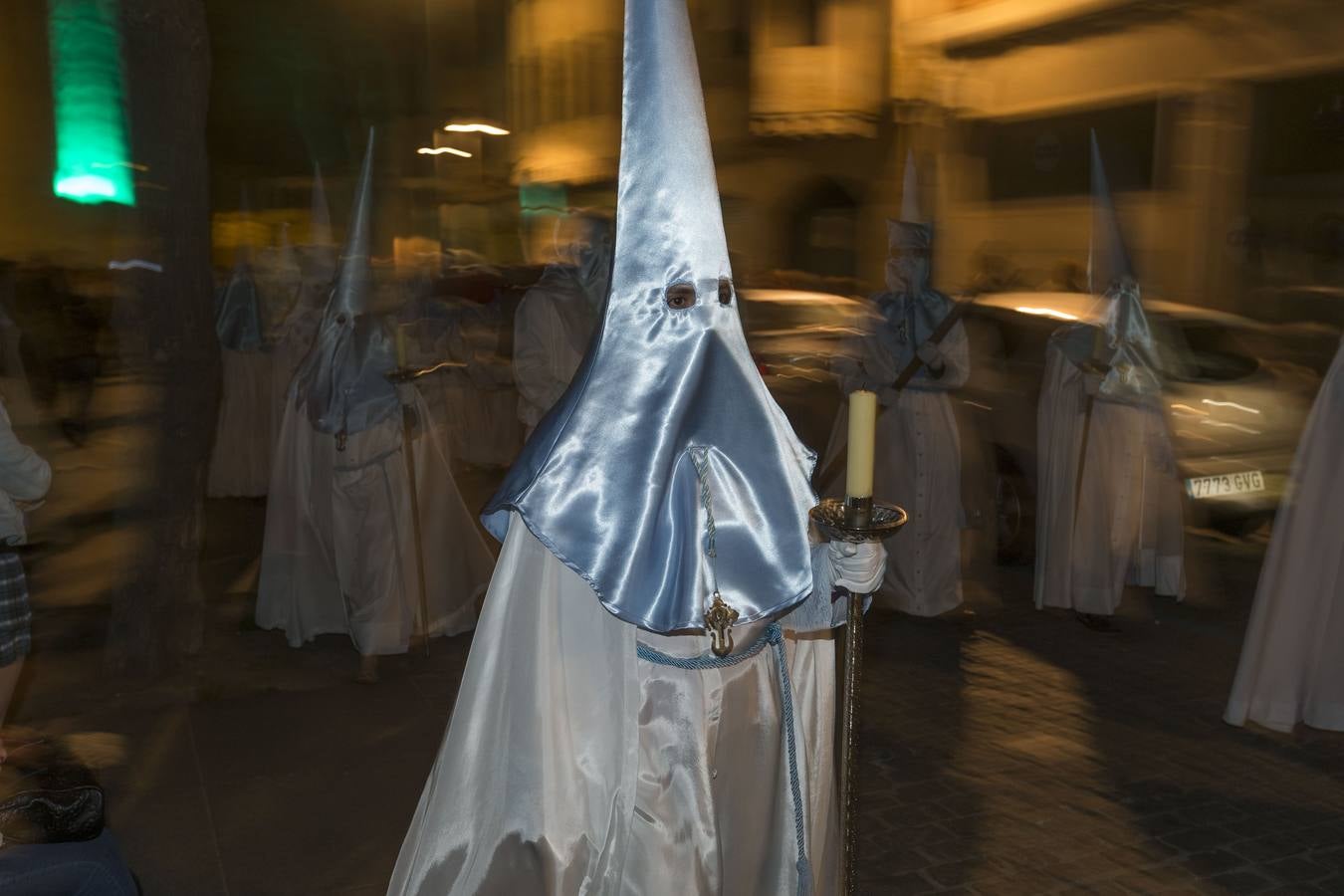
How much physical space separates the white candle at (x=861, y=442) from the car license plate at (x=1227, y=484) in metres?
7.58

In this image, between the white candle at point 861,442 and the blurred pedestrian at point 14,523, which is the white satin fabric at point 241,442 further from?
the white candle at point 861,442

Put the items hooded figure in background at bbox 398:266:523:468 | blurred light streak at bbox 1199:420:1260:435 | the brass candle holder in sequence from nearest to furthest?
the brass candle holder, blurred light streak at bbox 1199:420:1260:435, hooded figure in background at bbox 398:266:523:468

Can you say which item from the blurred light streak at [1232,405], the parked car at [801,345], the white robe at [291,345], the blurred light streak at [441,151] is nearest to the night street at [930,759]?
the blurred light streak at [1232,405]

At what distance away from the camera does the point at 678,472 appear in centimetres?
294

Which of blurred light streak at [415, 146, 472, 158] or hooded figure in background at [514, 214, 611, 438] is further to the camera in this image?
blurred light streak at [415, 146, 472, 158]

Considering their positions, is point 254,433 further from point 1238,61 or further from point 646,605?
point 1238,61

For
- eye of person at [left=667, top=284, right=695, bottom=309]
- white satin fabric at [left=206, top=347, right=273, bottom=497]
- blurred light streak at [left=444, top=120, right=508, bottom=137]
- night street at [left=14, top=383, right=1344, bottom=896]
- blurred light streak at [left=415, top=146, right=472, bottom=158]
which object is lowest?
night street at [left=14, top=383, right=1344, bottom=896]

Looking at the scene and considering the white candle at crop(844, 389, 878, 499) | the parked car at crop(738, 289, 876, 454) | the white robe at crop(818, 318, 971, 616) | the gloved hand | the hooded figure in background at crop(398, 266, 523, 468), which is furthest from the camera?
the parked car at crop(738, 289, 876, 454)

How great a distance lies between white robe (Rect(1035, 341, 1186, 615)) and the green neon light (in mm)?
14315

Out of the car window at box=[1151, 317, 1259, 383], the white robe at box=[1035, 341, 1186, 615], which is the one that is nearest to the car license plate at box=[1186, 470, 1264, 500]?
the car window at box=[1151, 317, 1259, 383]

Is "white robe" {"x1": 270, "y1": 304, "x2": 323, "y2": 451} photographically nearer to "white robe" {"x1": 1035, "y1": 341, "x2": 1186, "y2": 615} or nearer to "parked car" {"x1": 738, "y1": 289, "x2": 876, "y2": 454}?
"parked car" {"x1": 738, "y1": 289, "x2": 876, "y2": 454}

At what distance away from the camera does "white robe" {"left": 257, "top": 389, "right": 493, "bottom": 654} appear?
6.68 meters

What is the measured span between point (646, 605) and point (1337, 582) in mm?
4286

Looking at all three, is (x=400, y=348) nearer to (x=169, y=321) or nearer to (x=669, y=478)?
(x=169, y=321)
